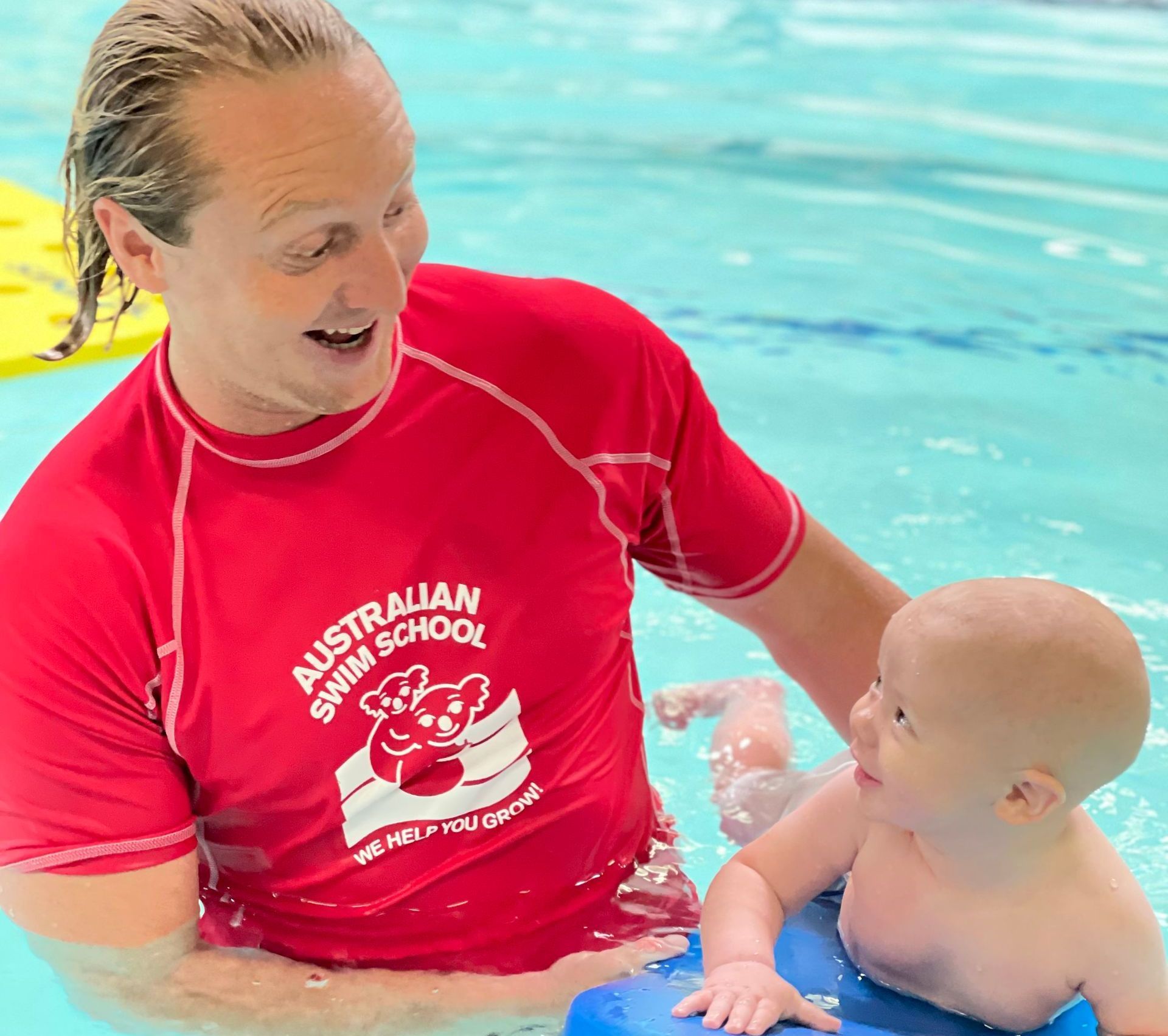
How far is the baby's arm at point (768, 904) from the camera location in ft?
5.41

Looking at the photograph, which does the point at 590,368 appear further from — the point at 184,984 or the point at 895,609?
the point at 184,984

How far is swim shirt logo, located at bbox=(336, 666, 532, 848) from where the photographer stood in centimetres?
176

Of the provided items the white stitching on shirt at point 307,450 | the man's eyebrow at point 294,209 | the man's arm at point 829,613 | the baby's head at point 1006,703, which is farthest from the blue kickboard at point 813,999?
the man's eyebrow at point 294,209

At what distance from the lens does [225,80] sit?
4.93ft

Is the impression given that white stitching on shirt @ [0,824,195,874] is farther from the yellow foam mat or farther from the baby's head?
the yellow foam mat

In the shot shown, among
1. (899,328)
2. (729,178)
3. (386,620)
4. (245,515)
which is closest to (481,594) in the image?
(386,620)

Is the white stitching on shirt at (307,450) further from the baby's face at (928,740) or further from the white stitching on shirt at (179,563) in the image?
the baby's face at (928,740)

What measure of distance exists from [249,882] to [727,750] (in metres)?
0.98

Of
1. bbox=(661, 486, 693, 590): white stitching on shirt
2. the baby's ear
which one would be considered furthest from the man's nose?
the baby's ear

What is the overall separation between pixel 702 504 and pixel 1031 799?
0.56m

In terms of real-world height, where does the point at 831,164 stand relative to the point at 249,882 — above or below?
below

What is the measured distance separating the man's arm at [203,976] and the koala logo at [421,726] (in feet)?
0.78

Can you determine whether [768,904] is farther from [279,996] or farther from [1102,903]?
[279,996]

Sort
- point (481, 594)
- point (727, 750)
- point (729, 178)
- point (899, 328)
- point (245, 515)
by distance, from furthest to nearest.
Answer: point (729, 178), point (899, 328), point (727, 750), point (481, 594), point (245, 515)
